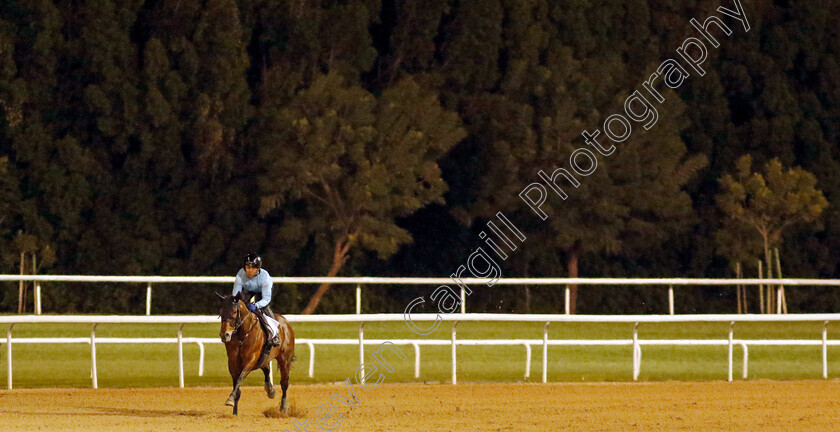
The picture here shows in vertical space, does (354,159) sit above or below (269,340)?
above

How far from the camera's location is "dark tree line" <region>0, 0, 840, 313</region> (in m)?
24.8

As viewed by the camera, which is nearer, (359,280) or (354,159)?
(359,280)

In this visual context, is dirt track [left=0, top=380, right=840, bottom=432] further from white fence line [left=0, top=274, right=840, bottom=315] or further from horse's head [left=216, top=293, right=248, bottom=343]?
white fence line [left=0, top=274, right=840, bottom=315]

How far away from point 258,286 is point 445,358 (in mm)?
7147

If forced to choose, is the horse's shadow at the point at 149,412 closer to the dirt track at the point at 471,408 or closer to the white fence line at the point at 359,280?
the dirt track at the point at 471,408

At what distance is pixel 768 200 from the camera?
28.3 meters

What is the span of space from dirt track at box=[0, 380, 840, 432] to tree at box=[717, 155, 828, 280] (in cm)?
1506

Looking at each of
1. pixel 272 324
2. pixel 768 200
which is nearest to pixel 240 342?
pixel 272 324

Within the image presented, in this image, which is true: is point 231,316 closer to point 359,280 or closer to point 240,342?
point 240,342

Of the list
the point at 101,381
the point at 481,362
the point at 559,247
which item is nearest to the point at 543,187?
the point at 559,247

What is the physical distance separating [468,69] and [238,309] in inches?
744

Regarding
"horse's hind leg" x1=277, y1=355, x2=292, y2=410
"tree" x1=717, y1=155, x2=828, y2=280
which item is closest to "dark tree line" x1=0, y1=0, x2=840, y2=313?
"tree" x1=717, y1=155, x2=828, y2=280

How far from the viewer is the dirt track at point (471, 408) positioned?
9852mm

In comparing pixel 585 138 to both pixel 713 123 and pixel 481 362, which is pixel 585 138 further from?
pixel 481 362
